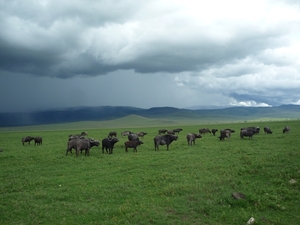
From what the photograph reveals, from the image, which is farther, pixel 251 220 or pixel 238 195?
pixel 238 195

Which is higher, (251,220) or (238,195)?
(238,195)

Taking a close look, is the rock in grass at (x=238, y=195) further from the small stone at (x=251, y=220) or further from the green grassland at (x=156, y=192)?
the small stone at (x=251, y=220)

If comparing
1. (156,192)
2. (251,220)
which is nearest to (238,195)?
(251,220)

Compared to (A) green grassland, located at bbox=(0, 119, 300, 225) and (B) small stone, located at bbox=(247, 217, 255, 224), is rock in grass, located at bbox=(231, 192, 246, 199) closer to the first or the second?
(A) green grassland, located at bbox=(0, 119, 300, 225)

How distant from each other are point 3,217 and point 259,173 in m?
13.8

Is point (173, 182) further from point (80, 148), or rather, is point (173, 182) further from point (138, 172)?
point (80, 148)

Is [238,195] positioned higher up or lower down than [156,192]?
higher up

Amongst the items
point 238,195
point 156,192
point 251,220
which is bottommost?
point 251,220

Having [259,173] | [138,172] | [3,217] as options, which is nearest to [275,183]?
[259,173]

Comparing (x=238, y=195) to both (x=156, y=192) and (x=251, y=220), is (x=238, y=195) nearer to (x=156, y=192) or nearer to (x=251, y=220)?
(x=251, y=220)

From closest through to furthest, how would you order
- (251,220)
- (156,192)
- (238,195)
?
(251,220)
(238,195)
(156,192)

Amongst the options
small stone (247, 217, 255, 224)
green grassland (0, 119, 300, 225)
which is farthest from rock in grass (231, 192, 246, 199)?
small stone (247, 217, 255, 224)

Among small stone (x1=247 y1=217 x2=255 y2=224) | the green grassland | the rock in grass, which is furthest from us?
the rock in grass

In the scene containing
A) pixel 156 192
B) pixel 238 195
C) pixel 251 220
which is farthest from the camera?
pixel 156 192
